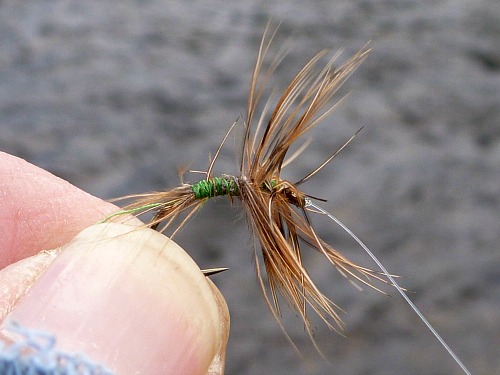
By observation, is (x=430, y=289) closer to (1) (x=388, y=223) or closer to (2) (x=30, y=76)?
(1) (x=388, y=223)

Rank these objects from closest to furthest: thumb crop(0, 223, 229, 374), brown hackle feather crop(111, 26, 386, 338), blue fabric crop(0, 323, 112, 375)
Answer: blue fabric crop(0, 323, 112, 375), thumb crop(0, 223, 229, 374), brown hackle feather crop(111, 26, 386, 338)

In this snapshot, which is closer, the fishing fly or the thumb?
the thumb

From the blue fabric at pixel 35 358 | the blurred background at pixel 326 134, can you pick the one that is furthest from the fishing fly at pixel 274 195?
the blurred background at pixel 326 134

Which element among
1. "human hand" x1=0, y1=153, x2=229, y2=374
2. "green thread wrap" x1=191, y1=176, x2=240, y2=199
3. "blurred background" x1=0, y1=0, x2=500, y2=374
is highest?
"green thread wrap" x1=191, y1=176, x2=240, y2=199

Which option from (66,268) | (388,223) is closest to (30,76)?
(388,223)

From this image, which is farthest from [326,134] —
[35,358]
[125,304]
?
[35,358]

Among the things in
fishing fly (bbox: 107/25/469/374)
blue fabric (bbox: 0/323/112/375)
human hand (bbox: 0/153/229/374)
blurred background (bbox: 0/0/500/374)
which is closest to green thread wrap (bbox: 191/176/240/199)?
fishing fly (bbox: 107/25/469/374)

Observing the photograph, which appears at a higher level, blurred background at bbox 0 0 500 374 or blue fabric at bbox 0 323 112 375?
blue fabric at bbox 0 323 112 375

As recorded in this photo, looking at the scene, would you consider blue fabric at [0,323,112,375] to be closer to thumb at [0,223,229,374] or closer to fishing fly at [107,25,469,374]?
thumb at [0,223,229,374]
